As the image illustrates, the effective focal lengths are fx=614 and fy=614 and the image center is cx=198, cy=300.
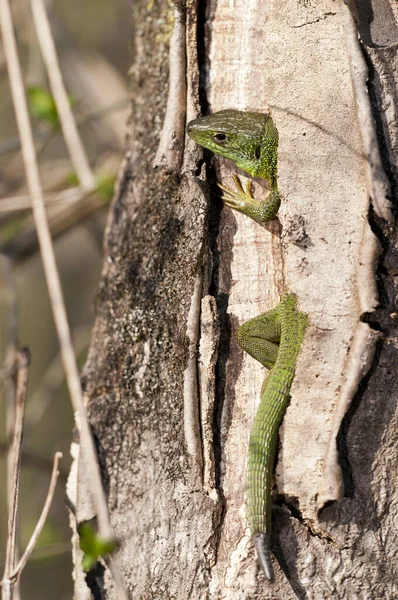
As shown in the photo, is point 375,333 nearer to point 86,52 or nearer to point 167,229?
point 167,229

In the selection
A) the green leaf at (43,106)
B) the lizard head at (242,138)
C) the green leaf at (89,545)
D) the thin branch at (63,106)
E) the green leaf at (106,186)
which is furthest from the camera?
the green leaf at (106,186)

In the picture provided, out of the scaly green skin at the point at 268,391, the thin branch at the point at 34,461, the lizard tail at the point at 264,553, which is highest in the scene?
the scaly green skin at the point at 268,391

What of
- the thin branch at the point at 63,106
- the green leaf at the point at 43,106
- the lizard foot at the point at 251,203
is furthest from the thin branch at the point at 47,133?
the thin branch at the point at 63,106

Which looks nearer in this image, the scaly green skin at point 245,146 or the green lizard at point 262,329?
the green lizard at point 262,329

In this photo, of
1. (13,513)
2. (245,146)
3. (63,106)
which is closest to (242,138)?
(245,146)

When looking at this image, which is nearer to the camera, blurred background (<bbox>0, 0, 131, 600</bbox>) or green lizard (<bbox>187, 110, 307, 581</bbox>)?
green lizard (<bbox>187, 110, 307, 581</bbox>)

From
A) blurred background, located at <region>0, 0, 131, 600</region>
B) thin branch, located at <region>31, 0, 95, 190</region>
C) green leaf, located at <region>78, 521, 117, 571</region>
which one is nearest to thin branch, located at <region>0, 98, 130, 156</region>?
blurred background, located at <region>0, 0, 131, 600</region>

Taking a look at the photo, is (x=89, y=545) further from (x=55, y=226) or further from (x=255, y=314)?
(x=55, y=226)

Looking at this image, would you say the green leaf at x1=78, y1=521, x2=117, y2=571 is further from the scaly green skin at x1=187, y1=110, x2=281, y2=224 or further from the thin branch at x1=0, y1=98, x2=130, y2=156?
the thin branch at x1=0, y1=98, x2=130, y2=156

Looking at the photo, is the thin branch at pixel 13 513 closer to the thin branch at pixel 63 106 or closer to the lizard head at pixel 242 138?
the thin branch at pixel 63 106
